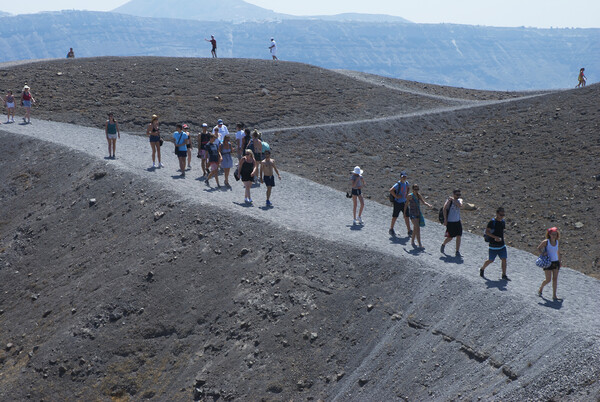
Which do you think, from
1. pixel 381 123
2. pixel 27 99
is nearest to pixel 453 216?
pixel 381 123

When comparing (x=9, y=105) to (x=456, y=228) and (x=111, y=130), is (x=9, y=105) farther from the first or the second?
(x=456, y=228)

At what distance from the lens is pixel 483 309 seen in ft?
41.9

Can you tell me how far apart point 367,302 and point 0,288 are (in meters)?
11.2

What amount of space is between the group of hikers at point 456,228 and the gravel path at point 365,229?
1.08 ft

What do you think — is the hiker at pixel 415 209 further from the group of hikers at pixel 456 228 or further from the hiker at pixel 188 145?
the hiker at pixel 188 145

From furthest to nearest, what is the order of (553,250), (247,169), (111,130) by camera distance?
1. (111,130)
2. (247,169)
3. (553,250)

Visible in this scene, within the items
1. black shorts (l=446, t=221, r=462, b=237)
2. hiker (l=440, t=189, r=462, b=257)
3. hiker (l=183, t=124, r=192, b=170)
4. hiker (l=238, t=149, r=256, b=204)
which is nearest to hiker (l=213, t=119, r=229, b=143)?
hiker (l=183, t=124, r=192, b=170)

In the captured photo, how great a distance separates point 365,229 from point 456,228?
2863 mm

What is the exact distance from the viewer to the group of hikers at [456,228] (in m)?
13.1

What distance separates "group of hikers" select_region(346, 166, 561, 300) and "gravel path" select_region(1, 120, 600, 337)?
1.08ft

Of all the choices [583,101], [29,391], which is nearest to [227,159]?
[29,391]

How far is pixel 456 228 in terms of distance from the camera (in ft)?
51.1

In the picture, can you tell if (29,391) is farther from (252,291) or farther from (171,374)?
(252,291)

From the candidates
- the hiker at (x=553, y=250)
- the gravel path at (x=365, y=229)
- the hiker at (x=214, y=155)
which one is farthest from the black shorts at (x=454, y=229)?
the hiker at (x=214, y=155)
